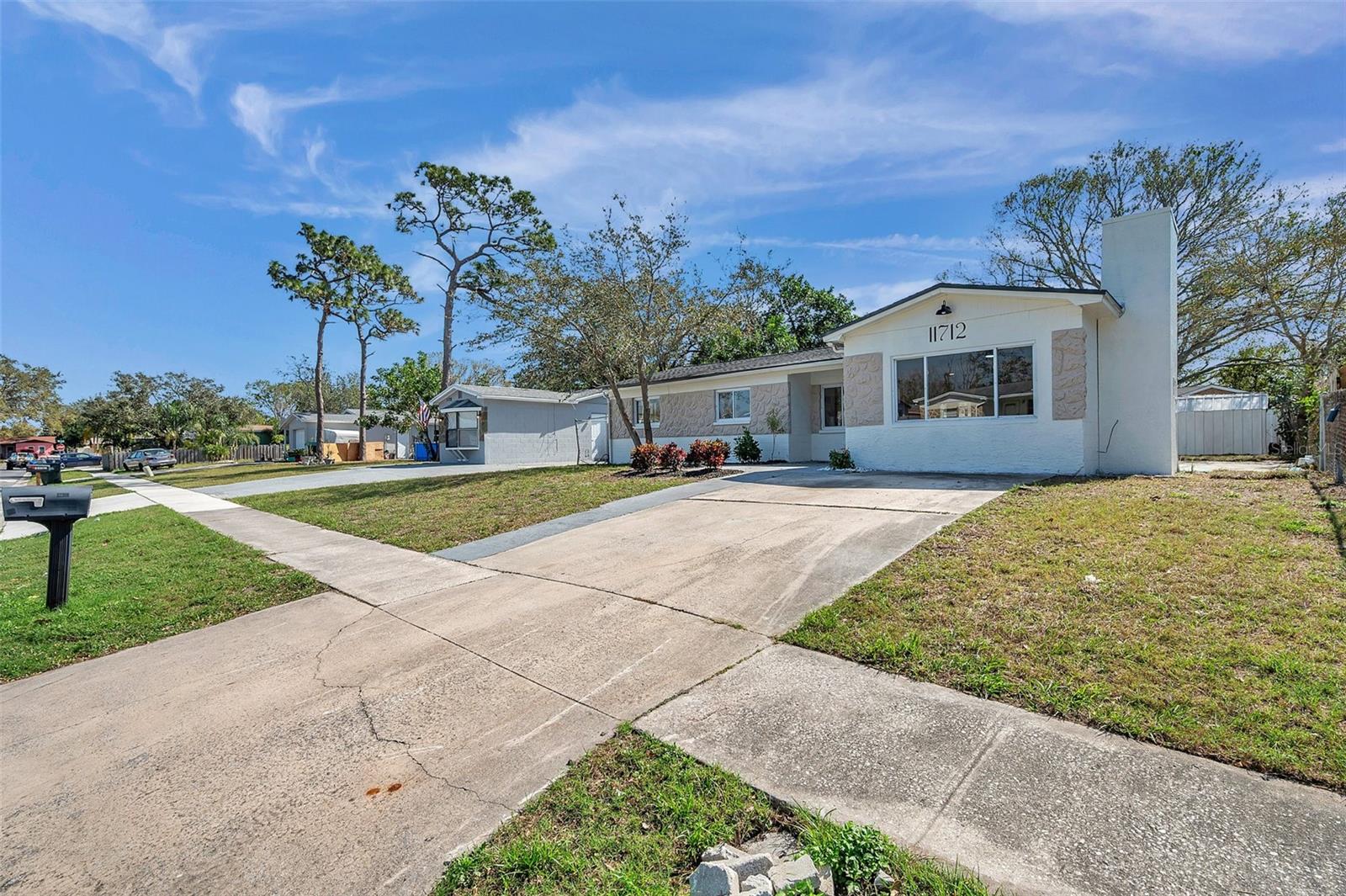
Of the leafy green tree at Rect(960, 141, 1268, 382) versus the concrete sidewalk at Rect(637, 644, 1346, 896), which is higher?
the leafy green tree at Rect(960, 141, 1268, 382)

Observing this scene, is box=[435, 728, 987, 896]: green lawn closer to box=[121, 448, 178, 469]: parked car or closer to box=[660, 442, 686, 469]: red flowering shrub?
box=[660, 442, 686, 469]: red flowering shrub

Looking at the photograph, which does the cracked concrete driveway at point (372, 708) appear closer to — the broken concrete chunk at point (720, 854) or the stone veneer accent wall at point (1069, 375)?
the broken concrete chunk at point (720, 854)

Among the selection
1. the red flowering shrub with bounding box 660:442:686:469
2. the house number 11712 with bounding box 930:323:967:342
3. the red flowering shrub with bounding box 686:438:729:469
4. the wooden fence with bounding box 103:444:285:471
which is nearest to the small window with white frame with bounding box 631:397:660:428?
the red flowering shrub with bounding box 660:442:686:469

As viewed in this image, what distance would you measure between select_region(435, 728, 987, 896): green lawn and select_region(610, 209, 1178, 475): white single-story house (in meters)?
10.5

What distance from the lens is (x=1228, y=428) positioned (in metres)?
17.2

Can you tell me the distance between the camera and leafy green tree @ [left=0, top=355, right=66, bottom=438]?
6156cm

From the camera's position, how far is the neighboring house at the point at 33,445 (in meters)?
55.1

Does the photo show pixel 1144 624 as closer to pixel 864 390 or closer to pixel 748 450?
pixel 864 390

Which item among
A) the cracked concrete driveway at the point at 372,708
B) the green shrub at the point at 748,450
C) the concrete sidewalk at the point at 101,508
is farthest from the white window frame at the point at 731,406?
the concrete sidewalk at the point at 101,508

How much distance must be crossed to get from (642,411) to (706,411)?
2.90 meters

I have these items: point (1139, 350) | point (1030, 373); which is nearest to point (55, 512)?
point (1030, 373)

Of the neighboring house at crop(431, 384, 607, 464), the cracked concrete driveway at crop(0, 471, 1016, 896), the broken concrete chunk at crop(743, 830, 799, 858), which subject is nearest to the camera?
the broken concrete chunk at crop(743, 830, 799, 858)

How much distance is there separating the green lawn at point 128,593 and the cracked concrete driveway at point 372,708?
0.36 m

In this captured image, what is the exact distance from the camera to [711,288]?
16188mm
